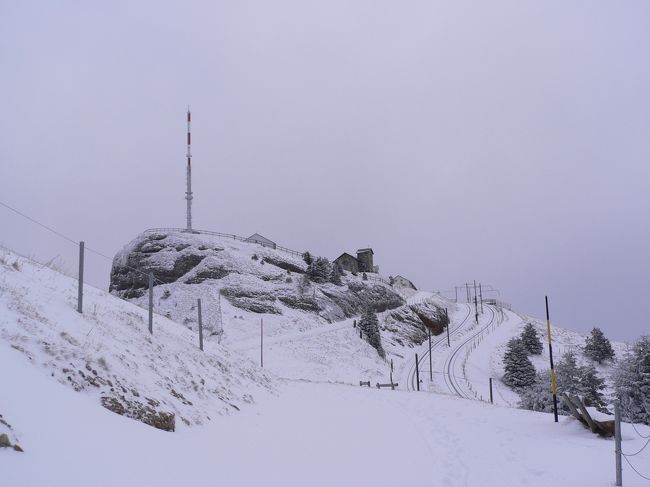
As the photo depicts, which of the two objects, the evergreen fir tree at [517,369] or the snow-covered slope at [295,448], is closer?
the snow-covered slope at [295,448]

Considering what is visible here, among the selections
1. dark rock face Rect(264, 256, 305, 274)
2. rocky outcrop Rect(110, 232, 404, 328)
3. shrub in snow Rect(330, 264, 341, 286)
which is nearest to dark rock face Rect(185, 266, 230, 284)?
rocky outcrop Rect(110, 232, 404, 328)

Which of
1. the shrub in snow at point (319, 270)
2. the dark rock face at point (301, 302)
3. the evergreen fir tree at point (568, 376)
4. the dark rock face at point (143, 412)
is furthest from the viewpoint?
the shrub in snow at point (319, 270)

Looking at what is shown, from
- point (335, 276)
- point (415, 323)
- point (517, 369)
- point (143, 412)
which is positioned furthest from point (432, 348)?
point (143, 412)

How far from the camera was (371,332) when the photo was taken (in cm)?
6272

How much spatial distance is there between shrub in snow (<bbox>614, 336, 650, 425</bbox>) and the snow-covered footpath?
8.47 metres

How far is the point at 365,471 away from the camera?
9.26m

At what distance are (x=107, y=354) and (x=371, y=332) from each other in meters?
55.0

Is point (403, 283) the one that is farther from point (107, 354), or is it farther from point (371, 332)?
point (107, 354)

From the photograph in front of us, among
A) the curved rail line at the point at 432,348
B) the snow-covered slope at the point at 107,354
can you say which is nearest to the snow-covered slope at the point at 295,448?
the snow-covered slope at the point at 107,354

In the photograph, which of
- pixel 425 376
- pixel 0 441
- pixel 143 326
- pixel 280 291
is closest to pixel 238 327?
pixel 280 291

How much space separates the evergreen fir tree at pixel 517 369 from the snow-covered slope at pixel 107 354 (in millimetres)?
47437

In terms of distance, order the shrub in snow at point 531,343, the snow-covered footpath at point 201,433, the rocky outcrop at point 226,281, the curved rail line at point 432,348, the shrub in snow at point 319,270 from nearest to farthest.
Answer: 1. the snow-covered footpath at point 201,433
2. the curved rail line at point 432,348
3. the rocky outcrop at point 226,281
4. the shrub in snow at point 531,343
5. the shrub in snow at point 319,270

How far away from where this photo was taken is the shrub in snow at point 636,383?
71.6 ft

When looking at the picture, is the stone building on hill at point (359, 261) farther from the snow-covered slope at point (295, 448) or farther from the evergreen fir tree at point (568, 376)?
the snow-covered slope at point (295, 448)
